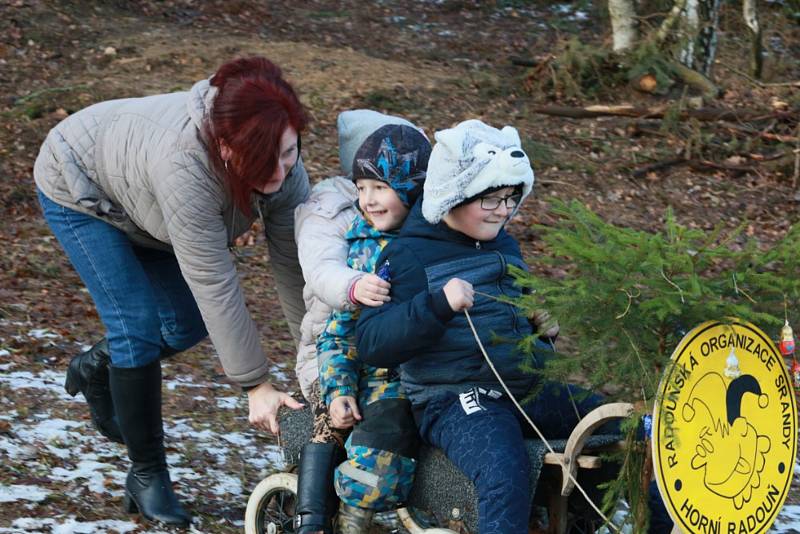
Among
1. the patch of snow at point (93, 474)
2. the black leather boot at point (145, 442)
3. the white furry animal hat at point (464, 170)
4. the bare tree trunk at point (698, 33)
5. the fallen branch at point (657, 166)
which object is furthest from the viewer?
the bare tree trunk at point (698, 33)

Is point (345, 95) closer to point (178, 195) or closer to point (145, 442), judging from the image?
point (145, 442)

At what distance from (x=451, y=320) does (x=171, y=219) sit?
3.45 ft

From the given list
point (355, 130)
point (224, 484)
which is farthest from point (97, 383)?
point (355, 130)

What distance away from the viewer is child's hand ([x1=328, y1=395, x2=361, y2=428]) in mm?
3758

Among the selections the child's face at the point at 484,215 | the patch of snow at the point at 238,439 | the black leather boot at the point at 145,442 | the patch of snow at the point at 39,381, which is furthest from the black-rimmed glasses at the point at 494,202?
Result: the patch of snow at the point at 39,381

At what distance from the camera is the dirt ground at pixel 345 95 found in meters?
7.64

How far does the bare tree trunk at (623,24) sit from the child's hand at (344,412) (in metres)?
8.64

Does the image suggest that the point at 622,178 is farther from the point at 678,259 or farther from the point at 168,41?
the point at 678,259

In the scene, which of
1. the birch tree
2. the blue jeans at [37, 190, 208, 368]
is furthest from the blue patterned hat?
the birch tree

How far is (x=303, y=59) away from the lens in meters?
12.0

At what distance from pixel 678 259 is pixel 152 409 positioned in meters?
2.23

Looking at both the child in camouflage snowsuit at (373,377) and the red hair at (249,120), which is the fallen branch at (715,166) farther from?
the red hair at (249,120)

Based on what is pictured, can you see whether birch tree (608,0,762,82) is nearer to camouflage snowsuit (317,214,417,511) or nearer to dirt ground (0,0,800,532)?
dirt ground (0,0,800,532)

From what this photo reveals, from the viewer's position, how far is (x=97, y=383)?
189 inches
